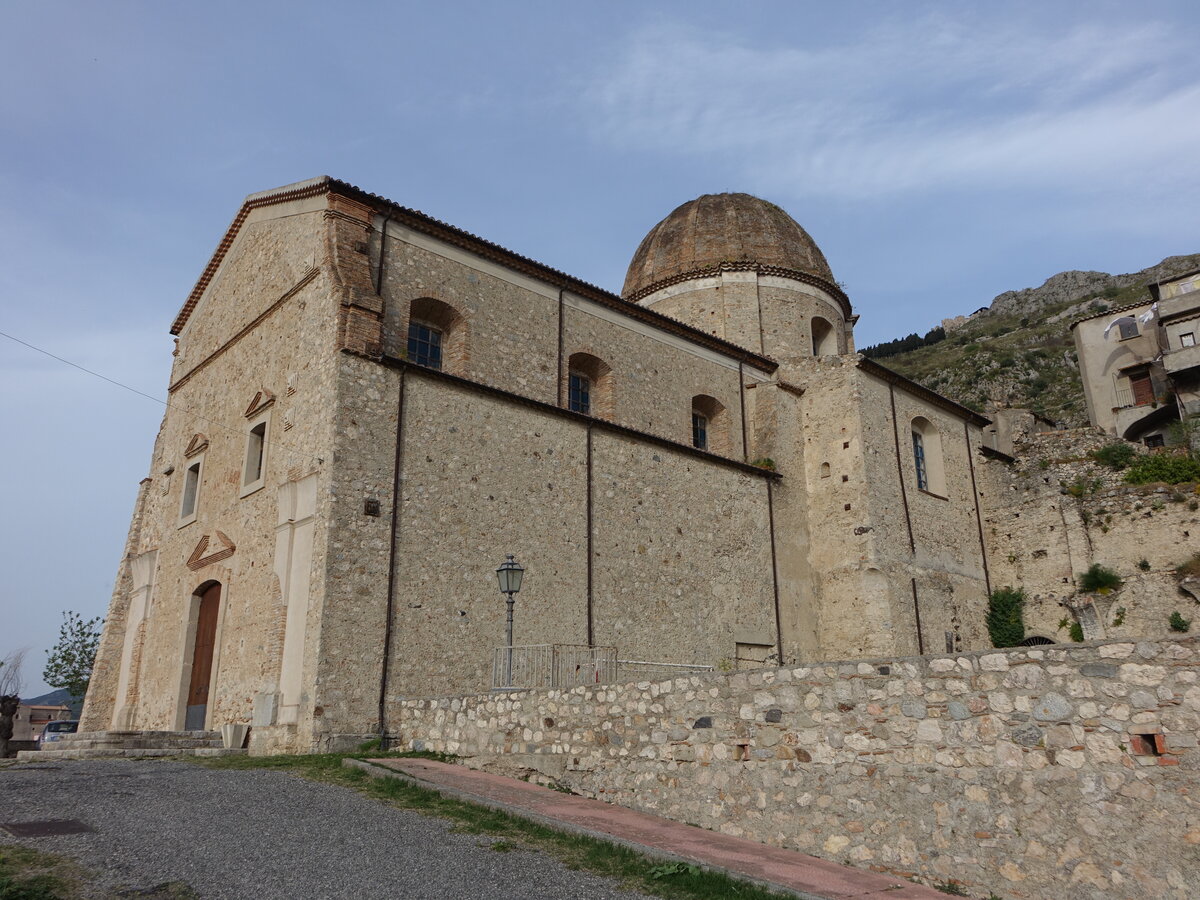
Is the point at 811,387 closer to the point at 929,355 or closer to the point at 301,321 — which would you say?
the point at 301,321

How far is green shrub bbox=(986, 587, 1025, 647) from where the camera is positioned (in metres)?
24.5

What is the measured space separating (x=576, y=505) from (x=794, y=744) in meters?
9.52

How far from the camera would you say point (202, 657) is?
17016 millimetres

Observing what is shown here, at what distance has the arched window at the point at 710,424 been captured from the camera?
73.7ft

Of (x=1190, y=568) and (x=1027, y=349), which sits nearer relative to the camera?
(x=1190, y=568)

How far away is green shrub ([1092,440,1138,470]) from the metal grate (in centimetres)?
2604

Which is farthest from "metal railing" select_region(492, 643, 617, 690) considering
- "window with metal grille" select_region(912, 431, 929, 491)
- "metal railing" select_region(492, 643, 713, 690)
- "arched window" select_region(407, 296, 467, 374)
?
"window with metal grille" select_region(912, 431, 929, 491)

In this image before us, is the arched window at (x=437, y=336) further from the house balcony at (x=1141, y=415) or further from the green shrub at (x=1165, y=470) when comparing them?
the house balcony at (x=1141, y=415)

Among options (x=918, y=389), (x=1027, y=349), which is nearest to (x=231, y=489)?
(x=918, y=389)

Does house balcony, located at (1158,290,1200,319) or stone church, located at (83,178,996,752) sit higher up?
house balcony, located at (1158,290,1200,319)

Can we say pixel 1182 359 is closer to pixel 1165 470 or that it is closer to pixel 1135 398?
pixel 1135 398

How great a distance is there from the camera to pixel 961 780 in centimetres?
722

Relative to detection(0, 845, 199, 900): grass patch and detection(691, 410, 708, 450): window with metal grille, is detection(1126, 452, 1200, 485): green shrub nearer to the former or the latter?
detection(691, 410, 708, 450): window with metal grille

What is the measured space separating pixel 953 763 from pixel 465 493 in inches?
400
